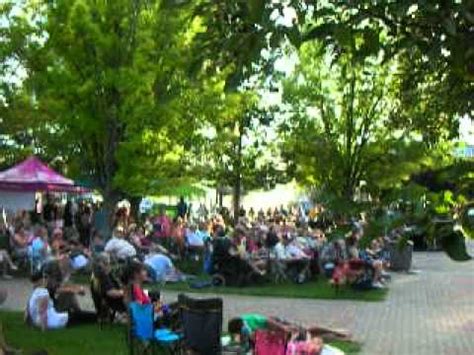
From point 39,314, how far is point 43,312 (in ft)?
0.25

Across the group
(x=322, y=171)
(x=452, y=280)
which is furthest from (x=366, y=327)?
(x=322, y=171)

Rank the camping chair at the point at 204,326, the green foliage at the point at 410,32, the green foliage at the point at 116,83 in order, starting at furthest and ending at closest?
the green foliage at the point at 116,83 → the camping chair at the point at 204,326 → the green foliage at the point at 410,32

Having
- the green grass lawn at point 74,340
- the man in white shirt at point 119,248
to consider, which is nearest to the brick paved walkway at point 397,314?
the green grass lawn at point 74,340

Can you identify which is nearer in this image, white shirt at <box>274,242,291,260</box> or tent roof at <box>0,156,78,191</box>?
white shirt at <box>274,242,291,260</box>

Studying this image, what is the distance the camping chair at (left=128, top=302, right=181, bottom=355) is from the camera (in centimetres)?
1121

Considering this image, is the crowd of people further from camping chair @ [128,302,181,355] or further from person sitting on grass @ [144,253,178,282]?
camping chair @ [128,302,181,355]

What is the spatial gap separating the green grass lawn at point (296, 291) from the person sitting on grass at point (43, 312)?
6.21 meters

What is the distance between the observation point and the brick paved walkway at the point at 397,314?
13.6 metres

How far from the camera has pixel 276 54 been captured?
2.40 meters

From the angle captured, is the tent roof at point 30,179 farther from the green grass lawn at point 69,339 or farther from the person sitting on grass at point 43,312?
the person sitting on grass at point 43,312

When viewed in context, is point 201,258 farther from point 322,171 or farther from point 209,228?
point 322,171

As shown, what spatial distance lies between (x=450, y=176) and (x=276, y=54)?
0.60 m

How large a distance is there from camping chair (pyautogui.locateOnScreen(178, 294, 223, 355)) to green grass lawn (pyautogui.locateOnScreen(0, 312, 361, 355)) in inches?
76.8

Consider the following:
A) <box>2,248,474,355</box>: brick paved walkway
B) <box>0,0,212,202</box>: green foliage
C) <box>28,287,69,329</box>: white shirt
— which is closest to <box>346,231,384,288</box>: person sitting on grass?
<box>2,248,474,355</box>: brick paved walkway
